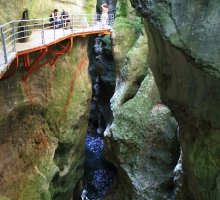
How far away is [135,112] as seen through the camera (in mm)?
19172

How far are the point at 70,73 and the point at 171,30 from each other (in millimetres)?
10808

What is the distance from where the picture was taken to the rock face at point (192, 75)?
8.80m

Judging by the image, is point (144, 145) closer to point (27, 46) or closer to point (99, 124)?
point (27, 46)

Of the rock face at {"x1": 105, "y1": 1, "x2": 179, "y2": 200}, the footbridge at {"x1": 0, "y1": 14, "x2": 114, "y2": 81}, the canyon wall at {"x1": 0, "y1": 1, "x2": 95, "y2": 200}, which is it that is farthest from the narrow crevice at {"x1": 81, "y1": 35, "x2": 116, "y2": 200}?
the footbridge at {"x1": 0, "y1": 14, "x2": 114, "y2": 81}

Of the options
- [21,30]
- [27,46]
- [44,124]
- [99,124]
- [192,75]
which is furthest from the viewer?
[99,124]

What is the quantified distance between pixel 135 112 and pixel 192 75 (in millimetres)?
8554

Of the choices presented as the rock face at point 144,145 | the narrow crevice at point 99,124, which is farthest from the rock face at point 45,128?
the narrow crevice at point 99,124

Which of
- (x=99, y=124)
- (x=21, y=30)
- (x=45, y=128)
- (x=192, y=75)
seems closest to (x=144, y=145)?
(x=45, y=128)

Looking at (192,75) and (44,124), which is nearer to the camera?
(192,75)

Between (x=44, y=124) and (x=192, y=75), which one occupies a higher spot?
(x=192, y=75)

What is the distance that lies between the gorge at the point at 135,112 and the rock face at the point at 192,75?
2cm

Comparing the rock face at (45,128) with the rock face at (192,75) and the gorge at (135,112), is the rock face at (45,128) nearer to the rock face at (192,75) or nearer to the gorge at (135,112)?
the gorge at (135,112)

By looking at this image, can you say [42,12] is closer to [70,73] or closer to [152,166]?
[70,73]

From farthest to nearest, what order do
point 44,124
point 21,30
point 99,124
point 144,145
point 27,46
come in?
point 99,124, point 144,145, point 44,124, point 21,30, point 27,46
